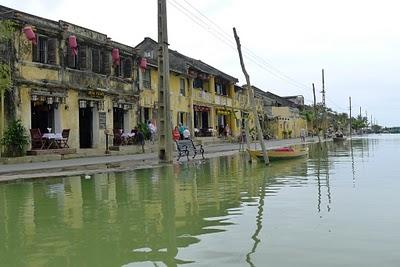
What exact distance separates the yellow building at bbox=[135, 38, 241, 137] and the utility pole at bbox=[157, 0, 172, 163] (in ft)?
39.8

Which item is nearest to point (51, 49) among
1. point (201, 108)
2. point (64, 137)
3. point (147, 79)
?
point (64, 137)

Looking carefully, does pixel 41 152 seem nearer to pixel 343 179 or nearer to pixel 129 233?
pixel 343 179

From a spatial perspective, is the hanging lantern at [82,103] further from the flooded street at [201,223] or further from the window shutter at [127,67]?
the flooded street at [201,223]

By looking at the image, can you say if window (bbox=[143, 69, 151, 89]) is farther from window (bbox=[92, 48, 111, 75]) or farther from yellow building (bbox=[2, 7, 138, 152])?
window (bbox=[92, 48, 111, 75])

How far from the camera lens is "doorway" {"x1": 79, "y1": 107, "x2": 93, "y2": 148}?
30.8 meters

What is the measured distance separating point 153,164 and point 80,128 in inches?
343

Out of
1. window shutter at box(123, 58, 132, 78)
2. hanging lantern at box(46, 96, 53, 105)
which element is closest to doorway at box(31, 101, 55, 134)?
hanging lantern at box(46, 96, 53, 105)

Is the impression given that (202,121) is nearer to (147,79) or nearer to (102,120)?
(147,79)

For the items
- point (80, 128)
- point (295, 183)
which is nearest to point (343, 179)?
point (295, 183)

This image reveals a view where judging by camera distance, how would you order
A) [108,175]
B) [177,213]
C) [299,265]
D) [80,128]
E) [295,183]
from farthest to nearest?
[80,128] → [108,175] → [295,183] → [177,213] → [299,265]

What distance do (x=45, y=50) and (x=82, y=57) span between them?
2.93 metres

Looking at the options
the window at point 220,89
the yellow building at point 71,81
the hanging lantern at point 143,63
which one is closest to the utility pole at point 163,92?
the yellow building at point 71,81

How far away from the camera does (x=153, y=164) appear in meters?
23.8

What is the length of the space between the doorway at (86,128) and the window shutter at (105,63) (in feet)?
8.53
